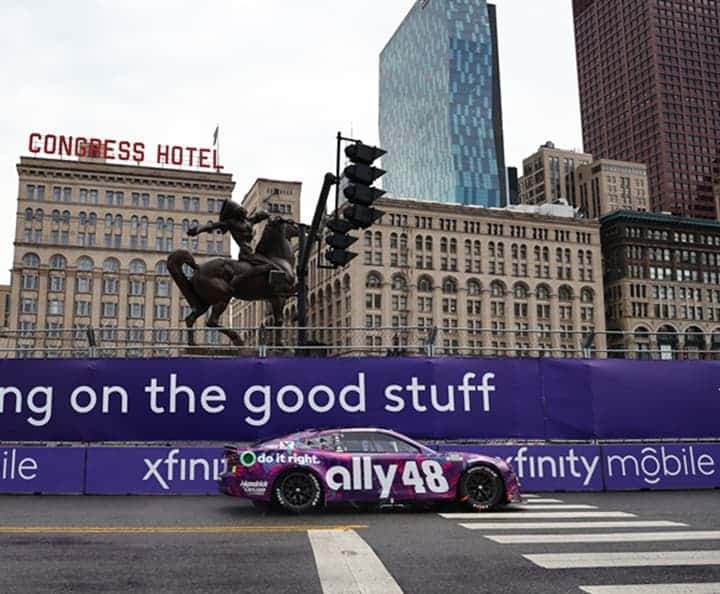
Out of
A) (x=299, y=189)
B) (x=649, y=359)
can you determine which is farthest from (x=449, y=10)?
(x=649, y=359)

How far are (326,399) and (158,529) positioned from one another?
5.27 m

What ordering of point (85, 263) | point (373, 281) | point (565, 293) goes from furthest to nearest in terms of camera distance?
point (565, 293)
point (373, 281)
point (85, 263)

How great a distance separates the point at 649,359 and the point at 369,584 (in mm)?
10839

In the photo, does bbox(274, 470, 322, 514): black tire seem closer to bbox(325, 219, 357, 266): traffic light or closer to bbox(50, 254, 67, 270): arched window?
bbox(325, 219, 357, 266): traffic light

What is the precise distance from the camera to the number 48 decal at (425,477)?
11141mm

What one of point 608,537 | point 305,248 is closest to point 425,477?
point 608,537

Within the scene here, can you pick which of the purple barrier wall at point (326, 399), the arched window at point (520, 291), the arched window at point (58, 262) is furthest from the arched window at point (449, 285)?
the purple barrier wall at point (326, 399)

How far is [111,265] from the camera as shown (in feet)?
345

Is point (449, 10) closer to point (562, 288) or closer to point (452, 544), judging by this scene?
point (562, 288)

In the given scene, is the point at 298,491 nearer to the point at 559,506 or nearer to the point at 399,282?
the point at 559,506

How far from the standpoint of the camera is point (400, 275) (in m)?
113

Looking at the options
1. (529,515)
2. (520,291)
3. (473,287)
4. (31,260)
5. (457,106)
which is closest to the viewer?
(529,515)

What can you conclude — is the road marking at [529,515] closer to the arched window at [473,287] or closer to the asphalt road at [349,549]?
the asphalt road at [349,549]

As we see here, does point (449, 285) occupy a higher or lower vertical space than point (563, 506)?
higher
